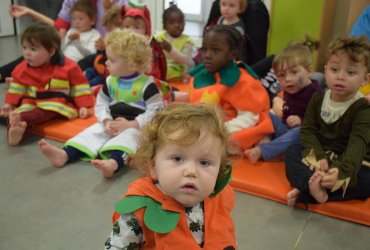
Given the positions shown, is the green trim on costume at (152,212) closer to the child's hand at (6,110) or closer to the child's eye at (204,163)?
the child's eye at (204,163)

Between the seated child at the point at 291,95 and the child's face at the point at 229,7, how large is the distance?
949mm

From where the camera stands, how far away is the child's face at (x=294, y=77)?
2.11m

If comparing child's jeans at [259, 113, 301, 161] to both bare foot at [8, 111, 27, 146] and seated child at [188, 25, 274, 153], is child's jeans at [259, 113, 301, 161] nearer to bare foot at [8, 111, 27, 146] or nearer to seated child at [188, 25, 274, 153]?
seated child at [188, 25, 274, 153]

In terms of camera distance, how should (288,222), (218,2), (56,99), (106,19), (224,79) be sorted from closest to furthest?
(288,222) → (224,79) → (56,99) → (106,19) → (218,2)

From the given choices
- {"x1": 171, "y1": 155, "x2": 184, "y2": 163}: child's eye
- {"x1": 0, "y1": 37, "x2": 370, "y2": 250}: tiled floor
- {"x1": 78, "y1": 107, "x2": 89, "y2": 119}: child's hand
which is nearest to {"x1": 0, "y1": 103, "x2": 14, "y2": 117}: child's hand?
{"x1": 78, "y1": 107, "x2": 89, "y2": 119}: child's hand

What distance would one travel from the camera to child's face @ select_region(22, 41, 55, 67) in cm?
232

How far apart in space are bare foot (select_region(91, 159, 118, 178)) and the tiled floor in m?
0.03

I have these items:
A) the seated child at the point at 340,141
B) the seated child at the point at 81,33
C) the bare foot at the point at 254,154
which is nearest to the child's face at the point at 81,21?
the seated child at the point at 81,33

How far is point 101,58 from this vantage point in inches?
123

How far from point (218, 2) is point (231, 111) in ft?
4.73

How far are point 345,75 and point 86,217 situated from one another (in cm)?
114

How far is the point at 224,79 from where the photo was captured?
2.08 m

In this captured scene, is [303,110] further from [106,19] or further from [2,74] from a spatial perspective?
[2,74]

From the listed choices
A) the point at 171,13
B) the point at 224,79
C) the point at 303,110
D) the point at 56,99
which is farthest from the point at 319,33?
the point at 56,99
